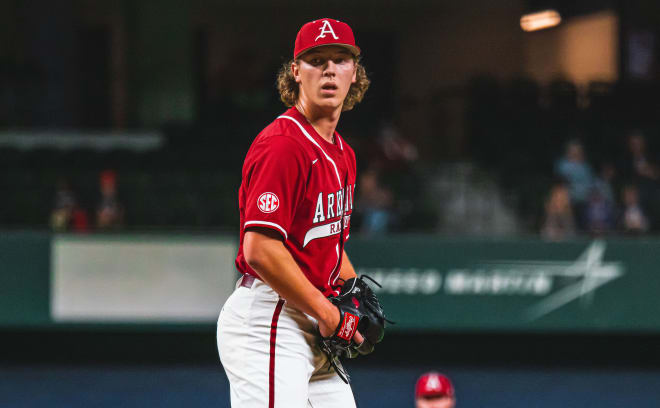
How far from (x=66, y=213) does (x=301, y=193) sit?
271 inches

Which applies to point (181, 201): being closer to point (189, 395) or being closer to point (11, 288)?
point (11, 288)

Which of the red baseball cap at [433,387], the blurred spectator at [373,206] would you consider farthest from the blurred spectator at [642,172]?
the red baseball cap at [433,387]

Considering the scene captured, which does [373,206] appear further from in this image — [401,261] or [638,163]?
[638,163]

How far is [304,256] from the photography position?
266 centimetres

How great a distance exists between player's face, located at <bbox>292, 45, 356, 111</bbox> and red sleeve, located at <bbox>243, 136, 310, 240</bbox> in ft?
0.79

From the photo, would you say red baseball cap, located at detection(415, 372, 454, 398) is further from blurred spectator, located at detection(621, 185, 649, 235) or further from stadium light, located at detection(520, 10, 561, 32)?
stadium light, located at detection(520, 10, 561, 32)

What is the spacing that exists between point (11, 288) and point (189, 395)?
7.51ft

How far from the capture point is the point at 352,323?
8.64ft

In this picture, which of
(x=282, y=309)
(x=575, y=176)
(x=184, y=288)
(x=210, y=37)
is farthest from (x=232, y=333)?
(x=210, y=37)

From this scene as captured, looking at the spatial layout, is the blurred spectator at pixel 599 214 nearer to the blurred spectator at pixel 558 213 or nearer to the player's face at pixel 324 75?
the blurred spectator at pixel 558 213

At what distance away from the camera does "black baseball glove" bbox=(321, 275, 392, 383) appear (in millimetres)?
2619

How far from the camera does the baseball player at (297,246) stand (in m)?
2.46

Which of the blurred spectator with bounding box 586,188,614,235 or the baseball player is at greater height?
the baseball player

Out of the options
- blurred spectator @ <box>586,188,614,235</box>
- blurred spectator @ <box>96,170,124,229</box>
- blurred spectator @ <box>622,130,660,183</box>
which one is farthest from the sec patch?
blurred spectator @ <box>622,130,660,183</box>
